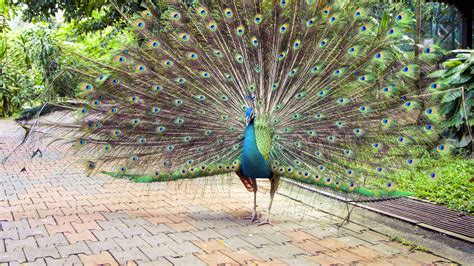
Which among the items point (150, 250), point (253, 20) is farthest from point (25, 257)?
point (253, 20)

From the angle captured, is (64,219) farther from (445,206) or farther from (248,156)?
(445,206)

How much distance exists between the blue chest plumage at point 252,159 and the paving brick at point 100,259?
1.60m

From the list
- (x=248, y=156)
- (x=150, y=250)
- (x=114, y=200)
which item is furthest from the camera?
(x=114, y=200)

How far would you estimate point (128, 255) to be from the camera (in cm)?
417

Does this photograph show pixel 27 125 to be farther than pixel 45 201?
No

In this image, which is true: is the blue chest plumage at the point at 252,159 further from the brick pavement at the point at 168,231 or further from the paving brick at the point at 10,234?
the paving brick at the point at 10,234

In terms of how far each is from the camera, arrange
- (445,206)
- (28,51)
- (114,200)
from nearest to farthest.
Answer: (445,206) < (114,200) < (28,51)

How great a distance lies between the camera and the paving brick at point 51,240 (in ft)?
14.4

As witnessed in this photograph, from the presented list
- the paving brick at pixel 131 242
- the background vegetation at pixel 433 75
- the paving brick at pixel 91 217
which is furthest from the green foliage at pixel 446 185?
the paving brick at pixel 91 217

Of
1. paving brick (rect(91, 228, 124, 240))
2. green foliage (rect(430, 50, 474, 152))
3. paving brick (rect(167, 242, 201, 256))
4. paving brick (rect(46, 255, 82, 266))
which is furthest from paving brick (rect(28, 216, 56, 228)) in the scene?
green foliage (rect(430, 50, 474, 152))

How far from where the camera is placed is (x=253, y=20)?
16.9 feet

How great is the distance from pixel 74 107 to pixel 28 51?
14.0 meters

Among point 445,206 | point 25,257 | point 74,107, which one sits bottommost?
point 25,257

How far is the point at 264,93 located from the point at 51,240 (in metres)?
2.59
